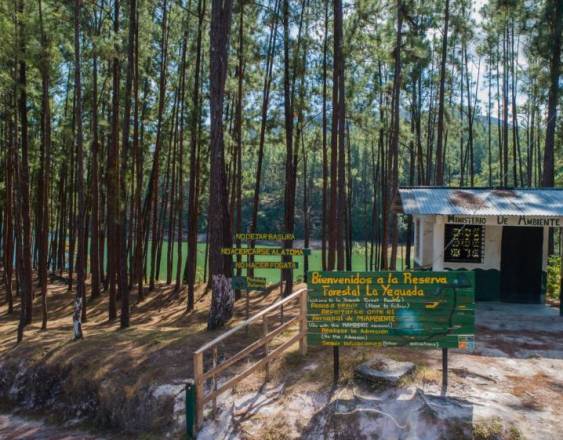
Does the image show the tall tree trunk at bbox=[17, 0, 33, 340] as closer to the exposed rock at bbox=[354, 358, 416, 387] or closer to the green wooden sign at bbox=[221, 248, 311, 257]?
the green wooden sign at bbox=[221, 248, 311, 257]

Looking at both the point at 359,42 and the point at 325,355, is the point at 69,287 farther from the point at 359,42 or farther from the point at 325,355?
the point at 325,355

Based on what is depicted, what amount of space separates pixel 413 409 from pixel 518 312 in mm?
6831

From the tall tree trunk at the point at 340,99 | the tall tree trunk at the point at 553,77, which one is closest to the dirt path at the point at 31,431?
the tall tree trunk at the point at 340,99

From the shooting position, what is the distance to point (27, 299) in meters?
15.3

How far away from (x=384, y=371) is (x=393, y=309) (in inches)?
36.2

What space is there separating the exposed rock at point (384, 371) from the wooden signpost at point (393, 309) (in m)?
0.43

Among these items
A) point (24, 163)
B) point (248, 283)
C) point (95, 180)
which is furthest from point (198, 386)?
point (95, 180)

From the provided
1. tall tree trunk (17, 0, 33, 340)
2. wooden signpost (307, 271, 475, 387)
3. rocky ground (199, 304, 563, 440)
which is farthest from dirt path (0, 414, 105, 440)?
tall tree trunk (17, 0, 33, 340)

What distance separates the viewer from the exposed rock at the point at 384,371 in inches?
267

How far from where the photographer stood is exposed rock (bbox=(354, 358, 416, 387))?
6.78 m

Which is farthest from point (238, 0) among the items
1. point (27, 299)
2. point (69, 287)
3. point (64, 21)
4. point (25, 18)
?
point (69, 287)

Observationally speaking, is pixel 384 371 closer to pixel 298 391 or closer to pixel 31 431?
pixel 298 391

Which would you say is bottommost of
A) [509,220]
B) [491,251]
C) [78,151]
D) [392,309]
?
[392,309]

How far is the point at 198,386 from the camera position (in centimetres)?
639
